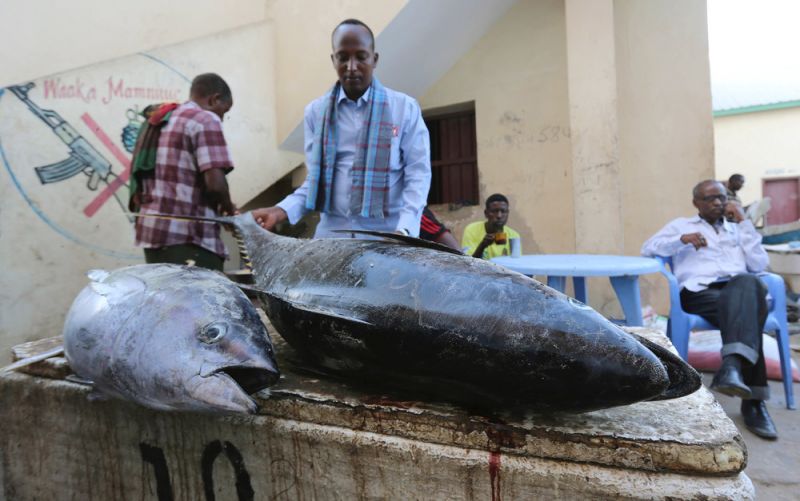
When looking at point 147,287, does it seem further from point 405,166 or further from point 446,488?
point 405,166

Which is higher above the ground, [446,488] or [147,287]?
[147,287]

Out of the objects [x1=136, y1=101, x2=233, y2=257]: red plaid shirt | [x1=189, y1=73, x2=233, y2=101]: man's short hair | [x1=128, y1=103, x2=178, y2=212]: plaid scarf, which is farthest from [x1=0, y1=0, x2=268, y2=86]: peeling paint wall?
[x1=136, y1=101, x2=233, y2=257]: red plaid shirt

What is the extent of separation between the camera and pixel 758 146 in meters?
16.7

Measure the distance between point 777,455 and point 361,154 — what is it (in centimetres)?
285

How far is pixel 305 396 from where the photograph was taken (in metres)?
1.25

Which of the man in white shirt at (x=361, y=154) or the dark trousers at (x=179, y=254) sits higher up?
the man in white shirt at (x=361, y=154)

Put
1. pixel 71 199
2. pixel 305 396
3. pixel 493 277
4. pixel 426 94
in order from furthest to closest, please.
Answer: pixel 426 94
pixel 71 199
pixel 305 396
pixel 493 277

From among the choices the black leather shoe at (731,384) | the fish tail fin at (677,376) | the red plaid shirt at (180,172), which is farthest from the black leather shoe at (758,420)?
the red plaid shirt at (180,172)

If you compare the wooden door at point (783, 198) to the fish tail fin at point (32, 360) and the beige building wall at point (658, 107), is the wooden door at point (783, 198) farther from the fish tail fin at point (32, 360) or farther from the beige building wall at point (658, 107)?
the fish tail fin at point (32, 360)

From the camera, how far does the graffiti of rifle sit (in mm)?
4109

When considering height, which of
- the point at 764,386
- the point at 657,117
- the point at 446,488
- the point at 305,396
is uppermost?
the point at 657,117

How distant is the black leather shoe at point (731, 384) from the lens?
280 cm

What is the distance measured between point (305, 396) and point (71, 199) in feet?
13.9

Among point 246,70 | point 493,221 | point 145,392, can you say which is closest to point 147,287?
point 145,392
